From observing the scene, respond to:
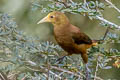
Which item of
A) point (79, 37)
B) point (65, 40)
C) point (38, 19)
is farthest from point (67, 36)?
point (38, 19)

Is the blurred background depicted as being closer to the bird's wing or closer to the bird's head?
the bird's head

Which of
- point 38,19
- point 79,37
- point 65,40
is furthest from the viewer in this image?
point 38,19

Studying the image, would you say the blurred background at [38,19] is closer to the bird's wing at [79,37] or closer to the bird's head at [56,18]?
the bird's head at [56,18]

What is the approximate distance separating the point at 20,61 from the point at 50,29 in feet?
7.73

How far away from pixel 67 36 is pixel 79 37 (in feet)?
0.54

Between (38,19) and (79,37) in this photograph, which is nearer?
(79,37)

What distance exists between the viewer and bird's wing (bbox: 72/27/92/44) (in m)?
3.17

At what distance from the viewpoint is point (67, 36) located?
3.11 metres

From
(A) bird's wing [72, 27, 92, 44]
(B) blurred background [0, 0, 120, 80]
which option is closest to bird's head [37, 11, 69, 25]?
(A) bird's wing [72, 27, 92, 44]

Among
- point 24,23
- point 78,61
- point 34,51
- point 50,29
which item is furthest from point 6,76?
point 50,29

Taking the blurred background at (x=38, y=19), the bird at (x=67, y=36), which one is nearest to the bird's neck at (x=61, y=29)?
the bird at (x=67, y=36)

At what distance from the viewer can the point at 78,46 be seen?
321 cm

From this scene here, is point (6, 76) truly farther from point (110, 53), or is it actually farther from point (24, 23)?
point (24, 23)

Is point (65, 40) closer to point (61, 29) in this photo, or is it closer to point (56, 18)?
point (61, 29)
